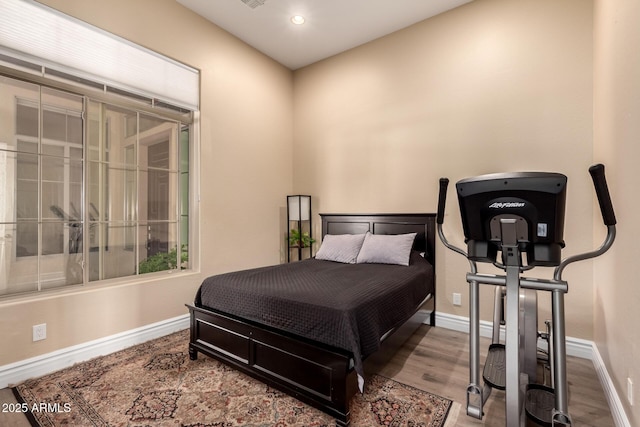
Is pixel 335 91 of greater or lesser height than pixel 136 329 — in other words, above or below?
above

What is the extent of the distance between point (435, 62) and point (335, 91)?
4.41 feet

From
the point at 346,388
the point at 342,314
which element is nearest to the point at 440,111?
the point at 342,314

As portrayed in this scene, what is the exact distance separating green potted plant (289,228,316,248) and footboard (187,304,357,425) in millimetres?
1947

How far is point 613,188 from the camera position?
6.37ft

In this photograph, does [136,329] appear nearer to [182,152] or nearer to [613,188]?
[182,152]

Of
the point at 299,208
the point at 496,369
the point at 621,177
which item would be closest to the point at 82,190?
the point at 299,208

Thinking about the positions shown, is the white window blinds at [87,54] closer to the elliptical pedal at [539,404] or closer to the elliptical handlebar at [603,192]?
the elliptical handlebar at [603,192]

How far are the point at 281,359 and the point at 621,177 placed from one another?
230 centimetres

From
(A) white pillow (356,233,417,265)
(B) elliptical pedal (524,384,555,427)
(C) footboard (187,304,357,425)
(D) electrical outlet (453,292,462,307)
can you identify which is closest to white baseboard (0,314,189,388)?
(C) footboard (187,304,357,425)

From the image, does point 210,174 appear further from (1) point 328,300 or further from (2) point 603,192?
(2) point 603,192

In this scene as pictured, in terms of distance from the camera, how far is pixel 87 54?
2.55m

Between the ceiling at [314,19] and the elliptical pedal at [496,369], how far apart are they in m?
3.34

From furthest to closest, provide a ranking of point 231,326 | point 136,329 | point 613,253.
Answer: point 136,329 < point 231,326 < point 613,253

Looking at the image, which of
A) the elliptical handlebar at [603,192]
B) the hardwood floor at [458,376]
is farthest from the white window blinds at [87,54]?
the elliptical handlebar at [603,192]
